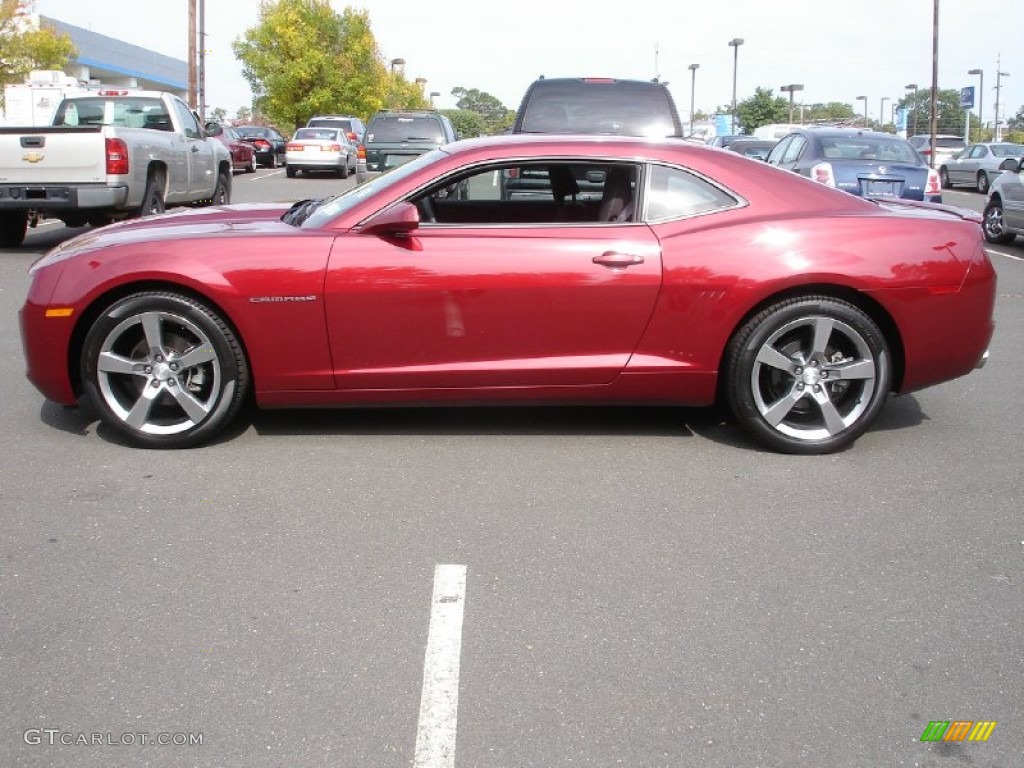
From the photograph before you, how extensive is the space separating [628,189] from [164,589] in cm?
298

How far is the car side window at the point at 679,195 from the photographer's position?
5520mm

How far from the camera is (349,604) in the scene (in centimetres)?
381

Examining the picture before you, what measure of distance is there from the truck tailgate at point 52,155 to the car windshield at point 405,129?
33.5 feet

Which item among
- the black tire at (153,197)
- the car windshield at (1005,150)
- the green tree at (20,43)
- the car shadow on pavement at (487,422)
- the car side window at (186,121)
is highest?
the green tree at (20,43)

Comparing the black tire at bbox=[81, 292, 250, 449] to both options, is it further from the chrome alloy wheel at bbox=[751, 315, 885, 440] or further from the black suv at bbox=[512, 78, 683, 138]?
the black suv at bbox=[512, 78, 683, 138]

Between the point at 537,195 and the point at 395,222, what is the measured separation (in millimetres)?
1590

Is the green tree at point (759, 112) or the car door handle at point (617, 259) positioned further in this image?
the green tree at point (759, 112)

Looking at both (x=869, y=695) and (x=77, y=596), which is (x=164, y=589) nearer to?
(x=77, y=596)

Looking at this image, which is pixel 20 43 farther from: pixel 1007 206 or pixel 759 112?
pixel 759 112

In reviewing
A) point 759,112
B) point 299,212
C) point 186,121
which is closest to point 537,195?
point 299,212

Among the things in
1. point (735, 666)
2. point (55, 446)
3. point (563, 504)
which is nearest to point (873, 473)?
point (563, 504)

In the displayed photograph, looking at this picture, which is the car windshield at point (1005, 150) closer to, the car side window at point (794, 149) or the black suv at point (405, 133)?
the black suv at point (405, 133)

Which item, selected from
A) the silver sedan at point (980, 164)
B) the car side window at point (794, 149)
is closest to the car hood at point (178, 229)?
the car side window at point (794, 149)

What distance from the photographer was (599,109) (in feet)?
34.5
